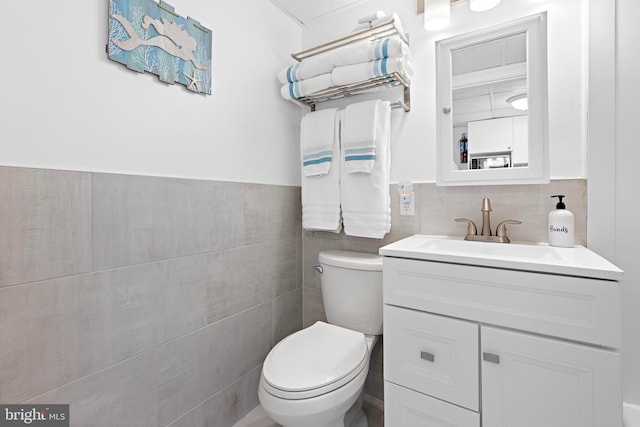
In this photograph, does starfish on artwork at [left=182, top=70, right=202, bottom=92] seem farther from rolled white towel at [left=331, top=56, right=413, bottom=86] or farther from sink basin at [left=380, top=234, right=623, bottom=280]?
sink basin at [left=380, top=234, right=623, bottom=280]

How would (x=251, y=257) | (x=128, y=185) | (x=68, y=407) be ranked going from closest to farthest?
(x=68, y=407) < (x=128, y=185) < (x=251, y=257)

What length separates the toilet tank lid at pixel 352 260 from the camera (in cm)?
139

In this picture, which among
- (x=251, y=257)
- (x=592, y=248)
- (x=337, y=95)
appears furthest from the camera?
(x=337, y=95)

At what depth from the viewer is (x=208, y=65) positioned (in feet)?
4.18

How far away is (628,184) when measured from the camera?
1054mm

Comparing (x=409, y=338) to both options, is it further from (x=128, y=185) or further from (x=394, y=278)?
(x=128, y=185)

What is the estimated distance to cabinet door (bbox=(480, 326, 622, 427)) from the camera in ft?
2.55

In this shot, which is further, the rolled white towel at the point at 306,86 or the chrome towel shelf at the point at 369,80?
the rolled white towel at the point at 306,86

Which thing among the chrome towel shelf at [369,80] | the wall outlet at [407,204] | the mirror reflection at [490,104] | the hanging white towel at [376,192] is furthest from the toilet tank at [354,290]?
the chrome towel shelf at [369,80]

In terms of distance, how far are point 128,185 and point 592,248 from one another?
5.64 ft

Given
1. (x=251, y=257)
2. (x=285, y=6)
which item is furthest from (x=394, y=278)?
(x=285, y=6)

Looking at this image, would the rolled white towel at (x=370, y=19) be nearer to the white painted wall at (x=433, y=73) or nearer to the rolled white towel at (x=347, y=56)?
the rolled white towel at (x=347, y=56)

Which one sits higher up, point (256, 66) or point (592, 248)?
point (256, 66)

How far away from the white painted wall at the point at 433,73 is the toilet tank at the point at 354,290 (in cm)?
50
